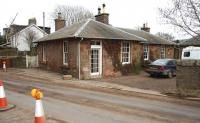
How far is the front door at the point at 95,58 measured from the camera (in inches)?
891

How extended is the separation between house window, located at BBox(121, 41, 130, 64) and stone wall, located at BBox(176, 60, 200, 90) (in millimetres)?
10303

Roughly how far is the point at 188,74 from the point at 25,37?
4416 centimetres

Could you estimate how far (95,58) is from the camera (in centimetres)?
2289

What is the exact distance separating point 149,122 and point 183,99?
5446 millimetres

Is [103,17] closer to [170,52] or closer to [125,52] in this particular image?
[125,52]

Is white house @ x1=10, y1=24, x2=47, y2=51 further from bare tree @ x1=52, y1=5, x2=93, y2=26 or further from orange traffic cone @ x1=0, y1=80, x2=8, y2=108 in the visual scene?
orange traffic cone @ x1=0, y1=80, x2=8, y2=108

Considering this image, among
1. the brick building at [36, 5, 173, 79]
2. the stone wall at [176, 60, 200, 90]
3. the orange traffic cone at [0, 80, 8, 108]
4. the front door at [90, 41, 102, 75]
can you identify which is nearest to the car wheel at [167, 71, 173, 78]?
the brick building at [36, 5, 173, 79]

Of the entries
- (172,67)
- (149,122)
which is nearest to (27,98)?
(149,122)

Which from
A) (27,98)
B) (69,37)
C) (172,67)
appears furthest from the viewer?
(172,67)

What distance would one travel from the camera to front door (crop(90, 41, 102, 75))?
22.6 meters

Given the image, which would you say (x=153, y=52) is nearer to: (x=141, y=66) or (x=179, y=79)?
(x=141, y=66)

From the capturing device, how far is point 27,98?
1180cm

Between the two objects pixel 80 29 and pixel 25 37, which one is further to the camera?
pixel 25 37

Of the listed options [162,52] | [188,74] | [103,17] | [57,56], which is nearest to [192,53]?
[162,52]
